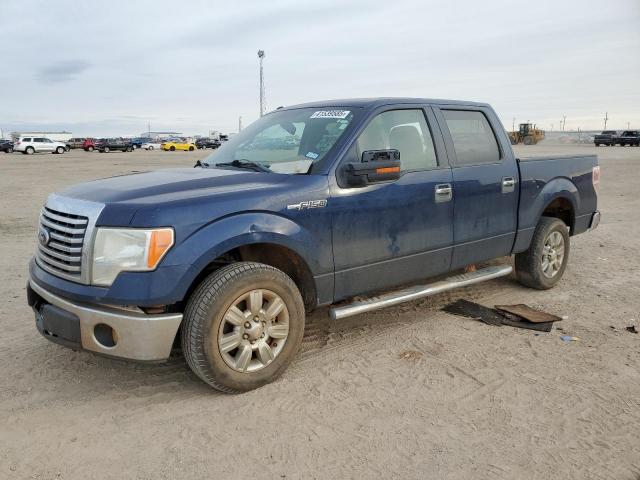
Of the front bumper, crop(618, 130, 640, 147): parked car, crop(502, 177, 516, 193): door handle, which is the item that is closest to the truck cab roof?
crop(502, 177, 516, 193): door handle

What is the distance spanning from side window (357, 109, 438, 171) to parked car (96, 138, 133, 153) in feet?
171

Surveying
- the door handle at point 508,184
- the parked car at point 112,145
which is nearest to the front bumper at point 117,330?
the door handle at point 508,184

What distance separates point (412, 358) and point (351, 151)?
1.57 metres

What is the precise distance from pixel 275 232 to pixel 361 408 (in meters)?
1.20

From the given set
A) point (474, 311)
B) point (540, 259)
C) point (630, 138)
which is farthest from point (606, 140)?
point (474, 311)

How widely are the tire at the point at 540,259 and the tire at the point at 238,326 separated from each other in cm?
292

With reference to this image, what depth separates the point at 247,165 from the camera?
13.8 ft

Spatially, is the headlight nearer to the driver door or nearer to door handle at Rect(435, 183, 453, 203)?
the driver door

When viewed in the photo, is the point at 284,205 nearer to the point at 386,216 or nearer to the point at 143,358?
the point at 386,216

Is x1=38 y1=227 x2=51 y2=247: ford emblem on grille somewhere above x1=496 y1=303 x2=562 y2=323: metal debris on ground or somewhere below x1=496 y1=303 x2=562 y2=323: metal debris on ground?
above

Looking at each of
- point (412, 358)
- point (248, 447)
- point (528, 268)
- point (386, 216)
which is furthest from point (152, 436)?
point (528, 268)

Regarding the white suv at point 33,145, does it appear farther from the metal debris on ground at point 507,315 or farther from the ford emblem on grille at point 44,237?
the metal debris on ground at point 507,315

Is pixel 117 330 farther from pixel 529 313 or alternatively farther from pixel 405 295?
pixel 529 313

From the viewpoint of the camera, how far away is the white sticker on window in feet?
13.8
